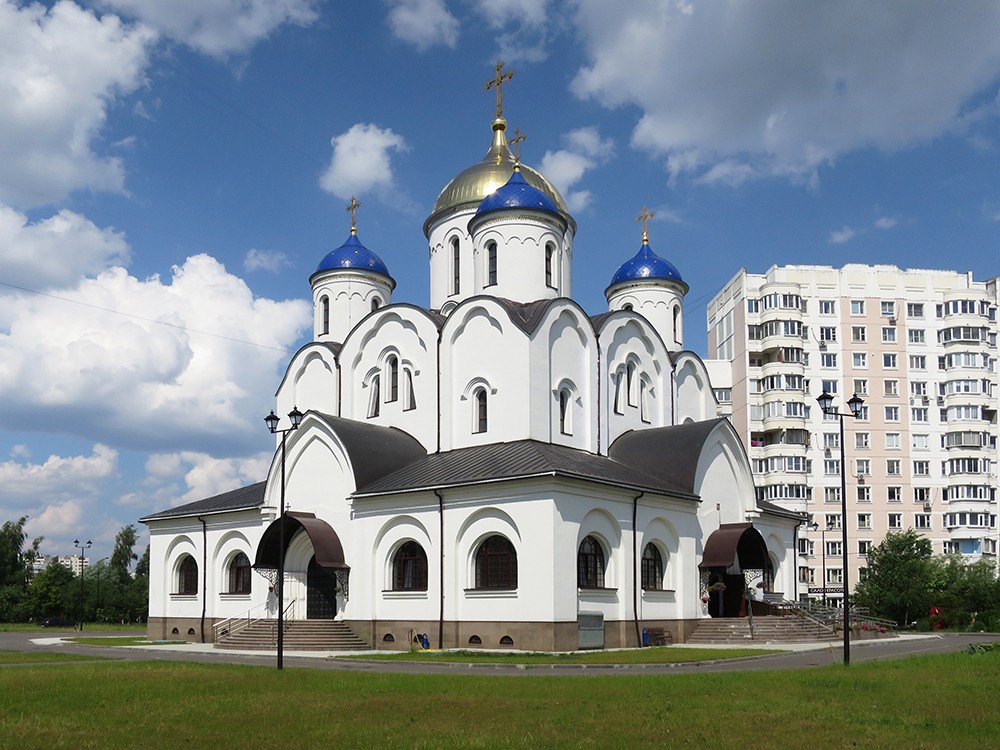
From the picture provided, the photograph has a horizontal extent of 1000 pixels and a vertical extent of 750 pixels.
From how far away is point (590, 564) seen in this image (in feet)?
86.7

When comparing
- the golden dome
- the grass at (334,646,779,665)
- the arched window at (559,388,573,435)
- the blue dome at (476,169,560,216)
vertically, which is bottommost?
the grass at (334,646,779,665)

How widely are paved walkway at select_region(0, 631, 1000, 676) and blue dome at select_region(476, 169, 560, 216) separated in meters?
14.4

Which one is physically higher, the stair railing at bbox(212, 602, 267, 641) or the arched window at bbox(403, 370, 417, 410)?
the arched window at bbox(403, 370, 417, 410)

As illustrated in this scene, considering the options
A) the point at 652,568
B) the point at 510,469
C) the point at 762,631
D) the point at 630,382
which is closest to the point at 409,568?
the point at 510,469

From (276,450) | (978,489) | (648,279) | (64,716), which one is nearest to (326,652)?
(276,450)

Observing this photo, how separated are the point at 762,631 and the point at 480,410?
10.1 metres

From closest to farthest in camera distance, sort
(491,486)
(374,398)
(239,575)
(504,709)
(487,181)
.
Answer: (504,709)
(491,486)
(239,575)
(374,398)
(487,181)

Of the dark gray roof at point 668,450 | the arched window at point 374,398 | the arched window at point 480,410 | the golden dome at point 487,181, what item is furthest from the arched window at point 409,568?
the golden dome at point 487,181

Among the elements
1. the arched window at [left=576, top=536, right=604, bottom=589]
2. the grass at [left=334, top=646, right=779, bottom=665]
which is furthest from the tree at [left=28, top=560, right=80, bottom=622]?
the arched window at [left=576, top=536, right=604, bottom=589]

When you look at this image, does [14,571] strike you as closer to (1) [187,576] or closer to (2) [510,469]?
(1) [187,576]

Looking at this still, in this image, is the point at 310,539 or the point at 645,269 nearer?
the point at 310,539

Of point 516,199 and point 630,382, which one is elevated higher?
point 516,199

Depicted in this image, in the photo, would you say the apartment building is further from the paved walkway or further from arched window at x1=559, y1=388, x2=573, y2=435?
arched window at x1=559, y1=388, x2=573, y2=435

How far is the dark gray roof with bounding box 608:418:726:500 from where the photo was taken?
29.6m
